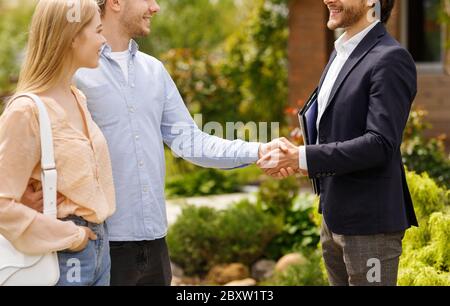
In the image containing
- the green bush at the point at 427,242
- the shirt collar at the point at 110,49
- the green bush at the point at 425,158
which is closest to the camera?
the shirt collar at the point at 110,49

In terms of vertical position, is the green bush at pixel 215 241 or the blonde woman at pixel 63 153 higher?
the blonde woman at pixel 63 153

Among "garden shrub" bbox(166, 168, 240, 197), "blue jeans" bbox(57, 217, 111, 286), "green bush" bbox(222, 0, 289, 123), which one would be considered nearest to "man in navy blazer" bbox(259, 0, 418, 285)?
"blue jeans" bbox(57, 217, 111, 286)

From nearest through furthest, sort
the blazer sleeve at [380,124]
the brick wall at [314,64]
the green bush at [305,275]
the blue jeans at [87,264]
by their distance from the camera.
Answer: the blue jeans at [87,264]
the blazer sleeve at [380,124]
the green bush at [305,275]
the brick wall at [314,64]

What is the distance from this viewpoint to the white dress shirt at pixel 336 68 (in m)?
3.17

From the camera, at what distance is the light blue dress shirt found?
10.2ft

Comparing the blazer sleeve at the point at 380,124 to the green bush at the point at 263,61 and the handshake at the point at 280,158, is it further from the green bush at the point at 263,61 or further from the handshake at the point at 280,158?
the green bush at the point at 263,61

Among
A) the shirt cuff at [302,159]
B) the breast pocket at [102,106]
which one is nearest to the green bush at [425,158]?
the shirt cuff at [302,159]

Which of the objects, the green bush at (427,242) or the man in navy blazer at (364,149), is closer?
the man in navy blazer at (364,149)

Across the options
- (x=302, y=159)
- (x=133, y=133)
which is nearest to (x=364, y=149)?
(x=302, y=159)

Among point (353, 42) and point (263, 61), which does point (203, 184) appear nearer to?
point (263, 61)

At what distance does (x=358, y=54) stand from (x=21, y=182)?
132 cm

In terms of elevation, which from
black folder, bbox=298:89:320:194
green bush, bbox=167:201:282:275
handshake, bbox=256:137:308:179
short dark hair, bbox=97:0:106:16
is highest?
short dark hair, bbox=97:0:106:16

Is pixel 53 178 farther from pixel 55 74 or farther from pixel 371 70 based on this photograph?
pixel 371 70

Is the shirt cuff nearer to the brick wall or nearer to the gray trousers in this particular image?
the gray trousers
